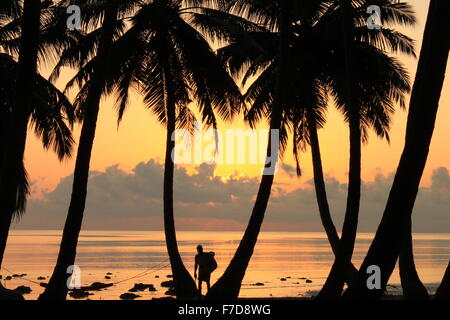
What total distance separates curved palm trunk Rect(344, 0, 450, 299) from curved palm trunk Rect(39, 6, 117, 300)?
26.7ft

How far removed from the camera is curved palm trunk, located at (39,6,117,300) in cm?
1873

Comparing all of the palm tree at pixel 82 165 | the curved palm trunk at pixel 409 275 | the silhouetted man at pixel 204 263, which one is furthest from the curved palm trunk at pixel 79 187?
the curved palm trunk at pixel 409 275

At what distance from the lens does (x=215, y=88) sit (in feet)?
87.5

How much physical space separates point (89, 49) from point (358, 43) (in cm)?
910

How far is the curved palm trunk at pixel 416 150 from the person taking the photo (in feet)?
43.1

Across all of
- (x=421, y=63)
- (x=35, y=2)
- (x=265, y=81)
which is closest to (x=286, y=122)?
(x=265, y=81)

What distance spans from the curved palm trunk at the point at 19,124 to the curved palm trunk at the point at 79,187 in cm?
188

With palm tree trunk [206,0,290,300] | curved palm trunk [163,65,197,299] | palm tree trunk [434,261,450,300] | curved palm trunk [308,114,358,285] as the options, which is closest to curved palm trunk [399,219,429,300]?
curved palm trunk [308,114,358,285]

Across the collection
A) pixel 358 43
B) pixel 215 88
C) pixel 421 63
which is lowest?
pixel 421 63

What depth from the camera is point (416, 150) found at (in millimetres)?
13156

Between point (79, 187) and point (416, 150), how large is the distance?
8827 millimetres

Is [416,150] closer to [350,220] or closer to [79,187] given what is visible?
[350,220]

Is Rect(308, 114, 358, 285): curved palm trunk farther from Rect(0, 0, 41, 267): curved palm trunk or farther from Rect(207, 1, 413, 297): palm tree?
Rect(0, 0, 41, 267): curved palm trunk
